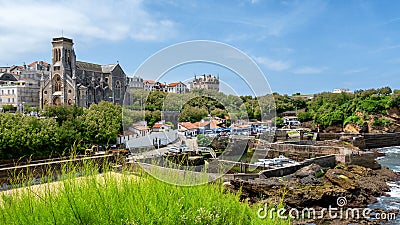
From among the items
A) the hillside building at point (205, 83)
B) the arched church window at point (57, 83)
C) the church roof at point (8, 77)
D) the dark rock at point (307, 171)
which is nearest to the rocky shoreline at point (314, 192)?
the dark rock at point (307, 171)

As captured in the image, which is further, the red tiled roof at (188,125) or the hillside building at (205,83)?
the red tiled roof at (188,125)

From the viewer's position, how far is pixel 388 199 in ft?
52.0

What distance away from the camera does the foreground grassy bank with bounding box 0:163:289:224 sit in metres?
3.81

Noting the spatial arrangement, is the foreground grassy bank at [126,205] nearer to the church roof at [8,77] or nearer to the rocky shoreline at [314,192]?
the rocky shoreline at [314,192]

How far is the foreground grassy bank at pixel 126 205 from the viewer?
3814 mm

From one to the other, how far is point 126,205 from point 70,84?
5231 centimetres

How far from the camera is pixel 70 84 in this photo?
52469 mm

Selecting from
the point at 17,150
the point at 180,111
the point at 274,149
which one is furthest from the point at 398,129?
the point at 180,111

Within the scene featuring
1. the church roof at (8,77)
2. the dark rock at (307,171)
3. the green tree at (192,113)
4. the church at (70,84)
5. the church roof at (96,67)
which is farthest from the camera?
the church roof at (8,77)

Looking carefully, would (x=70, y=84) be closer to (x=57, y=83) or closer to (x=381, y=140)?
(x=57, y=83)

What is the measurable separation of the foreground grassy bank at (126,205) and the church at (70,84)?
46914mm

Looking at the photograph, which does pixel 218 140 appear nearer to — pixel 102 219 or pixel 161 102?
pixel 161 102

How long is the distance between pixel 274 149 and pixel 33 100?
44.4 m

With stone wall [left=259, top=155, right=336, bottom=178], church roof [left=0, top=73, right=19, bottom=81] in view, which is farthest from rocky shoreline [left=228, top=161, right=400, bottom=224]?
church roof [left=0, top=73, right=19, bottom=81]
